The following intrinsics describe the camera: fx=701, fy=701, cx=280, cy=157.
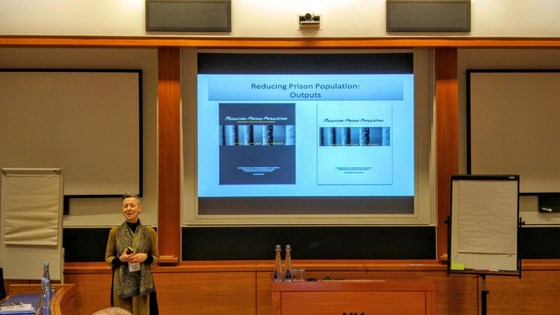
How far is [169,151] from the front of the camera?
260 inches

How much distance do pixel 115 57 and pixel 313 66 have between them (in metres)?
1.92

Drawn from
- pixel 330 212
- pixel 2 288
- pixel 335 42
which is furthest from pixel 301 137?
pixel 2 288

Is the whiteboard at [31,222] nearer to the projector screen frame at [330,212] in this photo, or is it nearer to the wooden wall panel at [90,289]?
the wooden wall panel at [90,289]

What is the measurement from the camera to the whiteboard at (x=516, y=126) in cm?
683

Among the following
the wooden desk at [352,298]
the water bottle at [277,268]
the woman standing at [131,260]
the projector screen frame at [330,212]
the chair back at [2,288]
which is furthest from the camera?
the projector screen frame at [330,212]

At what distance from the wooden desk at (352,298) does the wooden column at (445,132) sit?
761mm

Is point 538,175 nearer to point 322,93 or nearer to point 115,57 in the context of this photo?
point 322,93

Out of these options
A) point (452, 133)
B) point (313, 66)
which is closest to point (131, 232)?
point (313, 66)

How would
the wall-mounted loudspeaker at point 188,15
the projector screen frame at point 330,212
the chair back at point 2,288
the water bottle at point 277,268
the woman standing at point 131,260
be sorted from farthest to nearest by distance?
the projector screen frame at point 330,212 < the wall-mounted loudspeaker at point 188,15 < the water bottle at point 277,268 < the chair back at point 2,288 < the woman standing at point 131,260

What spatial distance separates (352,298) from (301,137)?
165cm

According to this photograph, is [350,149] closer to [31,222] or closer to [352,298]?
[352,298]

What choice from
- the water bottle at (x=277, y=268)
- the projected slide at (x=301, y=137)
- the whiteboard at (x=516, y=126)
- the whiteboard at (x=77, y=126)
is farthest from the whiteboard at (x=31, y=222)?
the whiteboard at (x=516, y=126)

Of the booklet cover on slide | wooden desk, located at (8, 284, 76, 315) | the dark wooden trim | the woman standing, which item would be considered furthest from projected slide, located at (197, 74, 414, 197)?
wooden desk, located at (8, 284, 76, 315)

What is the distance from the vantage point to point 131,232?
568cm
